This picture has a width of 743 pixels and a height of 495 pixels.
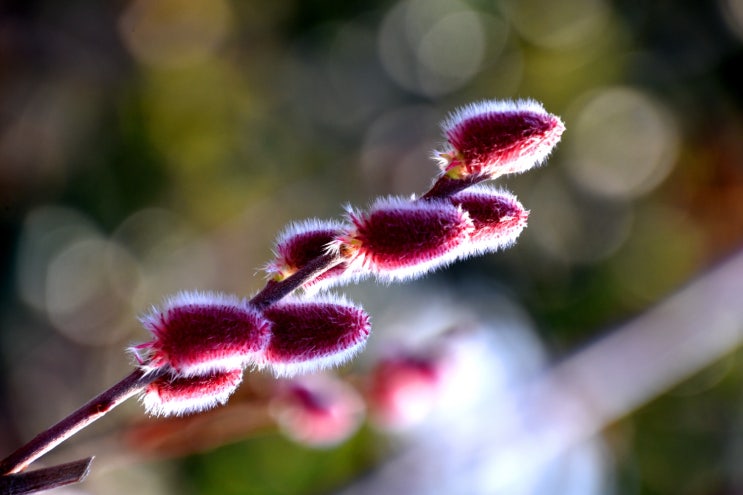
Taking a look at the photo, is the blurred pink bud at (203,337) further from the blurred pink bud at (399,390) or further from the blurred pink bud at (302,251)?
the blurred pink bud at (399,390)

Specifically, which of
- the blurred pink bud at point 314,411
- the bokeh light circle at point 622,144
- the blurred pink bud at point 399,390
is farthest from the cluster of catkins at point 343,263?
the bokeh light circle at point 622,144

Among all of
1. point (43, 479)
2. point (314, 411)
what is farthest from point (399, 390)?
point (43, 479)

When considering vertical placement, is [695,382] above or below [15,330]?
below

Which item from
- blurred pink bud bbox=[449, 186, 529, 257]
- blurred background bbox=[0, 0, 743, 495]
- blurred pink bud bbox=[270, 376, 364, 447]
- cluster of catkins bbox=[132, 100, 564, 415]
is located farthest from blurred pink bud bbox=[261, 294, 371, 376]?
blurred background bbox=[0, 0, 743, 495]

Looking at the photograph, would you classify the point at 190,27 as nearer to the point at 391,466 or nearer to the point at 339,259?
the point at 391,466

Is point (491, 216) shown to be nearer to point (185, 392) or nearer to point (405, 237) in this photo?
point (405, 237)

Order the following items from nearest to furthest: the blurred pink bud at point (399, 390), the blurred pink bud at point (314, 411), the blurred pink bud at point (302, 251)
Result: the blurred pink bud at point (302, 251), the blurred pink bud at point (314, 411), the blurred pink bud at point (399, 390)

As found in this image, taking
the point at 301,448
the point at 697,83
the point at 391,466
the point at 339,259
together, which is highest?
the point at 697,83

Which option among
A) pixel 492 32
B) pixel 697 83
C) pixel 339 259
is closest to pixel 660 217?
pixel 697 83
